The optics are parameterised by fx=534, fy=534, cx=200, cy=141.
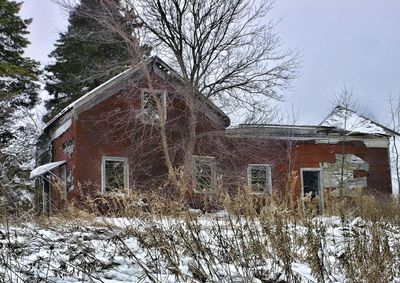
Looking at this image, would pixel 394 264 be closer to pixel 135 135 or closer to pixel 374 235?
pixel 374 235

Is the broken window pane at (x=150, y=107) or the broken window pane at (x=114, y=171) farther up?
the broken window pane at (x=150, y=107)

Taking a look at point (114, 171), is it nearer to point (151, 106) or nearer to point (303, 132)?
point (151, 106)

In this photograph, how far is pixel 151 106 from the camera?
64.7ft

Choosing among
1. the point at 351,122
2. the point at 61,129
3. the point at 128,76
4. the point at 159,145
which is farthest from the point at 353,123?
the point at 61,129

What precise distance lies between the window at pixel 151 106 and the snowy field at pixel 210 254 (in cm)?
1308

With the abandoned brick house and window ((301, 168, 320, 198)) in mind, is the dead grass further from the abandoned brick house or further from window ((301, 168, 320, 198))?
window ((301, 168, 320, 198))

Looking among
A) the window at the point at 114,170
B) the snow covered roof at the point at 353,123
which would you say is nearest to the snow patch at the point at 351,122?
the snow covered roof at the point at 353,123

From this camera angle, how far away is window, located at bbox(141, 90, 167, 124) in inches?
758

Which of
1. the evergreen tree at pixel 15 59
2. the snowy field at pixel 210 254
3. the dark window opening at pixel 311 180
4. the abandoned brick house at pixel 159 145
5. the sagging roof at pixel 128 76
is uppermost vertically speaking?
the evergreen tree at pixel 15 59

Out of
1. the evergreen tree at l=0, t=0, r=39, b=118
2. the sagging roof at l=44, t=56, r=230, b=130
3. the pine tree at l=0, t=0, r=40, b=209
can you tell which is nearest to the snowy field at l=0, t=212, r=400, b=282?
the sagging roof at l=44, t=56, r=230, b=130

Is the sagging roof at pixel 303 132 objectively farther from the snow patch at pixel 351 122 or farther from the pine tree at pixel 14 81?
the pine tree at pixel 14 81

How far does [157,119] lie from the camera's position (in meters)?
19.5

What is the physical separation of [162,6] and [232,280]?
1547 cm

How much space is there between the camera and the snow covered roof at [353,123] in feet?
75.6
